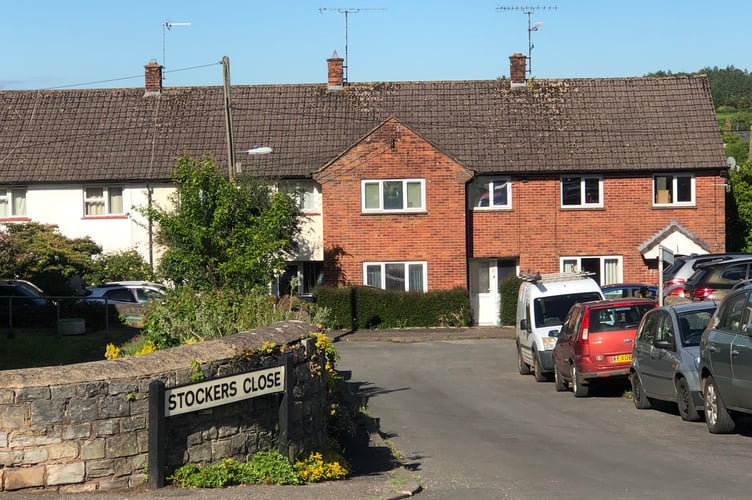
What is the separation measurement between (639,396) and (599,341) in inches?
76.9

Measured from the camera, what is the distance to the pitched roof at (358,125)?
37.9 meters

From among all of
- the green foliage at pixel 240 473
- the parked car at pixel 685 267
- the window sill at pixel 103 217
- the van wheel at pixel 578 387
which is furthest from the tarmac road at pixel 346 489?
the window sill at pixel 103 217

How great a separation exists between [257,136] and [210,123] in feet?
6.75

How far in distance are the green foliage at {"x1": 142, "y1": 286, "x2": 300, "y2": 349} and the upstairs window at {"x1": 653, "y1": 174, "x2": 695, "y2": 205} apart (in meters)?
25.8

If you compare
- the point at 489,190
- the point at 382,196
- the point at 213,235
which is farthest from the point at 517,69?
the point at 213,235

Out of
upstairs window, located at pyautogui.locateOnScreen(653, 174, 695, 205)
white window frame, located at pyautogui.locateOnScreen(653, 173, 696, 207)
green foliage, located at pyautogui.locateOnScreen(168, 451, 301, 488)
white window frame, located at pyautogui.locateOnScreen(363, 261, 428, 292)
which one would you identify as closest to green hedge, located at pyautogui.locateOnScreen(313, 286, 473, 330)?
white window frame, located at pyautogui.locateOnScreen(363, 261, 428, 292)

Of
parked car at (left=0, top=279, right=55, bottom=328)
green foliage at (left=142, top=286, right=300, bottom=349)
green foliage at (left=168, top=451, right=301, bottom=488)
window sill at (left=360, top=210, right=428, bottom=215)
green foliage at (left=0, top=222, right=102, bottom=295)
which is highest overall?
window sill at (left=360, top=210, right=428, bottom=215)

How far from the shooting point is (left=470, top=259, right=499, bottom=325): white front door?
3816cm

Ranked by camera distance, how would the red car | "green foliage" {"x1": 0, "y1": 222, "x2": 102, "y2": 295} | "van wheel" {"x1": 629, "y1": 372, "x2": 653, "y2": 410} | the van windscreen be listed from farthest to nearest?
"green foliage" {"x1": 0, "y1": 222, "x2": 102, "y2": 295}
the van windscreen
the red car
"van wheel" {"x1": 629, "y1": 372, "x2": 653, "y2": 410}

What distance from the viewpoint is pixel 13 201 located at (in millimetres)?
39062

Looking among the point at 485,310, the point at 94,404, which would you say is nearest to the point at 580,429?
the point at 94,404

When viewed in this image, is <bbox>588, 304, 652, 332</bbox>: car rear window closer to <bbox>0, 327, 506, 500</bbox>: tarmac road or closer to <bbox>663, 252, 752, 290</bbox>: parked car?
<bbox>663, 252, 752, 290</bbox>: parked car

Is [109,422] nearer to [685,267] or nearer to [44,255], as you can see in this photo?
[685,267]

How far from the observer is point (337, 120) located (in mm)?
39688
